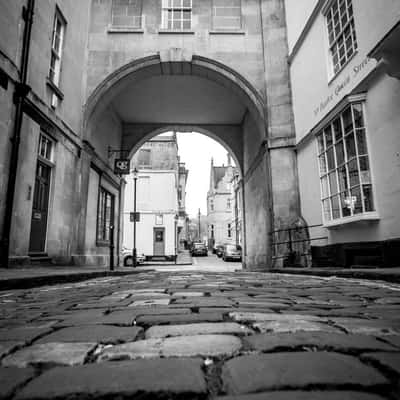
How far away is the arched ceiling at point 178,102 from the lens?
14.7 m

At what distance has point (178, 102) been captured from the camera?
53.5ft

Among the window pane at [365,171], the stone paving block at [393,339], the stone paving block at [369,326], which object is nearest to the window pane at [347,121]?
the window pane at [365,171]

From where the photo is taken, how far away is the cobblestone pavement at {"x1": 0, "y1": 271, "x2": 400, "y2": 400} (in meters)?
0.91

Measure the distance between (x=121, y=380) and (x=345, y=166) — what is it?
790 cm

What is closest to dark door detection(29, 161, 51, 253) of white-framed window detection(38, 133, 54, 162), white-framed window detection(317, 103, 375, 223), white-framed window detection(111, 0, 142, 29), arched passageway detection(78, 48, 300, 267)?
white-framed window detection(38, 133, 54, 162)

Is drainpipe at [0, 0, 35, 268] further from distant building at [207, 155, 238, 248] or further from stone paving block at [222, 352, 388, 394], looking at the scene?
distant building at [207, 155, 238, 248]

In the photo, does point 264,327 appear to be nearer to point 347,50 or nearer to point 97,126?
point 347,50

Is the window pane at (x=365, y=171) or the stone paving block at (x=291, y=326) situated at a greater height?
the window pane at (x=365, y=171)

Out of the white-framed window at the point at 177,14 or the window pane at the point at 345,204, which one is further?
the white-framed window at the point at 177,14

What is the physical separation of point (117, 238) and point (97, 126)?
578 cm

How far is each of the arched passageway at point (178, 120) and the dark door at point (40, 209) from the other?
6.24ft

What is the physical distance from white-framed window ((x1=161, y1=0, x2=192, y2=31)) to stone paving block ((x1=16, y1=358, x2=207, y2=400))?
46.5ft

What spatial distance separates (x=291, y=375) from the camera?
0.99 metres

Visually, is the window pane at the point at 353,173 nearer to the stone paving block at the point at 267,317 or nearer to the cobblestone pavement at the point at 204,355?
the cobblestone pavement at the point at 204,355
